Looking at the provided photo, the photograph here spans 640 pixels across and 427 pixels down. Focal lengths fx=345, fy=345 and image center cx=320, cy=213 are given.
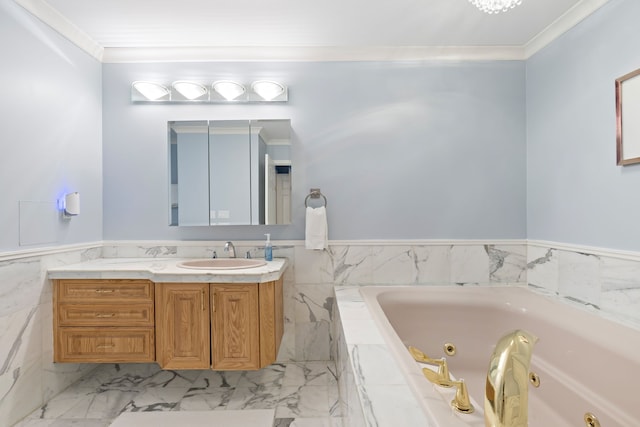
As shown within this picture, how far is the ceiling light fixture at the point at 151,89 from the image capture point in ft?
7.98

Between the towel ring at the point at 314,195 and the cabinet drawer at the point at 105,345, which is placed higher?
the towel ring at the point at 314,195

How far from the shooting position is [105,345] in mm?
2016

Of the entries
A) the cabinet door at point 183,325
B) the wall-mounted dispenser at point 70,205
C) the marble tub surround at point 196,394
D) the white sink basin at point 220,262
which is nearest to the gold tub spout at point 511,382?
the marble tub surround at point 196,394

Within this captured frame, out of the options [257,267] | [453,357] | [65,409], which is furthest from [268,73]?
[65,409]

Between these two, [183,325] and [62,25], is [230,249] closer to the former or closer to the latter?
[183,325]

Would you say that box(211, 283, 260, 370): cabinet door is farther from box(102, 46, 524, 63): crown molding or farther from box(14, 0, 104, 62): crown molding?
box(14, 0, 104, 62): crown molding

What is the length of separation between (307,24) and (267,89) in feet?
1.64

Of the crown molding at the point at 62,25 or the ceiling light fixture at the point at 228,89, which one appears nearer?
the crown molding at the point at 62,25

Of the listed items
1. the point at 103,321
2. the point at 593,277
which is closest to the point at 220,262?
the point at 103,321

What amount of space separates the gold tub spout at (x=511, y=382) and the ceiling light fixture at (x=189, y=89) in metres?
2.44

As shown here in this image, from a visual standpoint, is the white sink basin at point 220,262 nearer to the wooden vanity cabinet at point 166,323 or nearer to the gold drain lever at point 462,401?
the wooden vanity cabinet at point 166,323

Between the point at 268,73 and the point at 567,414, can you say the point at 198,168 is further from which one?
the point at 567,414

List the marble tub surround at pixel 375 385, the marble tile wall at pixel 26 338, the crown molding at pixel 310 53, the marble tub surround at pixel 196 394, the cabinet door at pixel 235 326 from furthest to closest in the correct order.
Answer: the crown molding at pixel 310 53
the cabinet door at pixel 235 326
the marble tub surround at pixel 196 394
the marble tile wall at pixel 26 338
the marble tub surround at pixel 375 385

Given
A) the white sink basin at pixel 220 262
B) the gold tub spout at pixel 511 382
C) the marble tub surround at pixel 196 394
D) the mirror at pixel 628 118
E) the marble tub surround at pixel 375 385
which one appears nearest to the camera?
the gold tub spout at pixel 511 382
